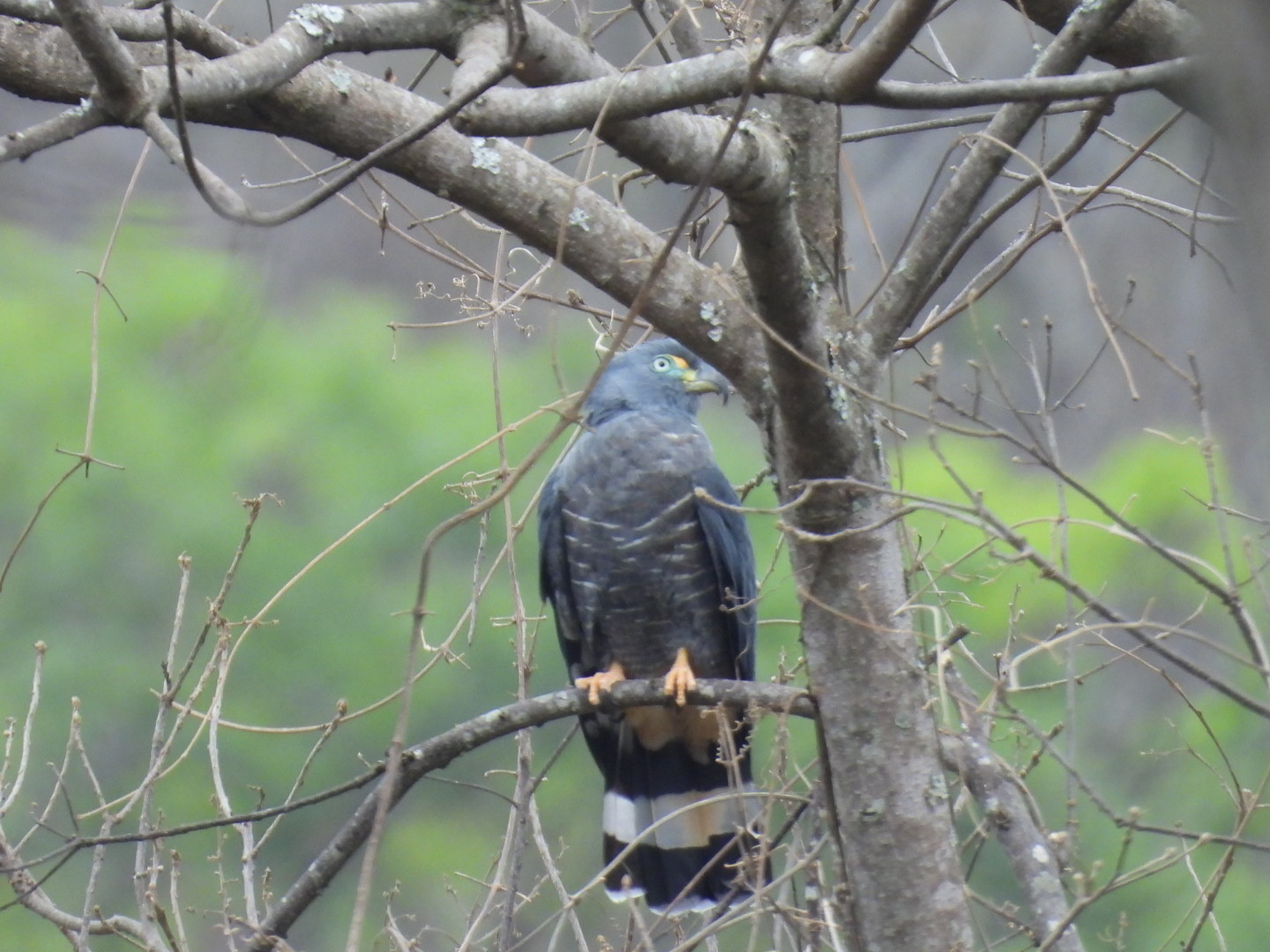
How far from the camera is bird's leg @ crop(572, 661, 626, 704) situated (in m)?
3.11

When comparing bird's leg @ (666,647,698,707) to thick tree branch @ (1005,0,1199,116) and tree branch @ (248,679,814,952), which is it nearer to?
tree branch @ (248,679,814,952)

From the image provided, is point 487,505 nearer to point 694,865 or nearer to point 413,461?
point 694,865

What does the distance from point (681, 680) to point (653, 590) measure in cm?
50

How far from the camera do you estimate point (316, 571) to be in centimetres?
1052

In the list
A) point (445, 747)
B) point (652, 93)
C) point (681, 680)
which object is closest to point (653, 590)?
point (681, 680)

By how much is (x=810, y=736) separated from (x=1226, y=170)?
7.85m

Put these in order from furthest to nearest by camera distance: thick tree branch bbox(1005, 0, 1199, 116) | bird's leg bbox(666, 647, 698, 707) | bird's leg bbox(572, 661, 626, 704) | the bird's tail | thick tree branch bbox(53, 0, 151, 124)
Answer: the bird's tail, bird's leg bbox(572, 661, 626, 704), bird's leg bbox(666, 647, 698, 707), thick tree branch bbox(1005, 0, 1199, 116), thick tree branch bbox(53, 0, 151, 124)

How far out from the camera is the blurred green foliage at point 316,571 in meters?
8.78

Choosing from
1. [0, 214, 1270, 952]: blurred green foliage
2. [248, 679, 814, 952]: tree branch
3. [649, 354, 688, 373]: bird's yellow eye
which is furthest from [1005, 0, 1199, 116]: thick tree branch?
[0, 214, 1270, 952]: blurred green foliage

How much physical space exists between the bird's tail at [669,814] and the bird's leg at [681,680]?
0.14 metres

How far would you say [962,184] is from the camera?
2127mm

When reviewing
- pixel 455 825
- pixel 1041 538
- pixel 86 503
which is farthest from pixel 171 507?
pixel 1041 538

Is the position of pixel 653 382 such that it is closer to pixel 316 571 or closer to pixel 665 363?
pixel 665 363

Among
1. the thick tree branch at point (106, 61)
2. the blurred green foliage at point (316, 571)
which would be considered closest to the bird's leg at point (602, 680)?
the thick tree branch at point (106, 61)
